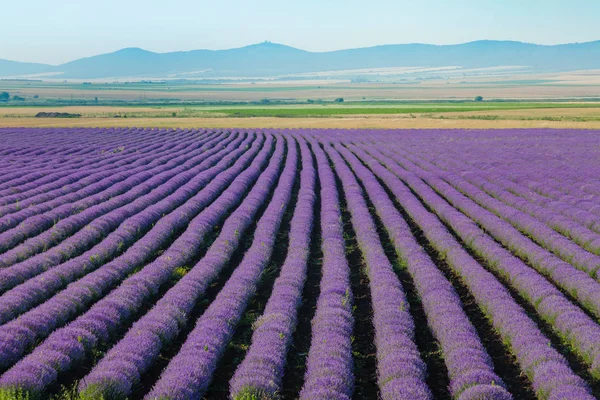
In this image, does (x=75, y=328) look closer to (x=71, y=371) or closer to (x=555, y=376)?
(x=71, y=371)

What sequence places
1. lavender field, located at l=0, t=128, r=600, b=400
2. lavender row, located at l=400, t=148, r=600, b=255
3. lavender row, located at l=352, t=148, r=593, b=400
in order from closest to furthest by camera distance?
lavender row, located at l=352, t=148, r=593, b=400
lavender field, located at l=0, t=128, r=600, b=400
lavender row, located at l=400, t=148, r=600, b=255

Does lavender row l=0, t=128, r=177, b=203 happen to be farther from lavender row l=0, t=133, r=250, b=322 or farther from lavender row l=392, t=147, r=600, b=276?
lavender row l=392, t=147, r=600, b=276

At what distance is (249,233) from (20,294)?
23.1ft

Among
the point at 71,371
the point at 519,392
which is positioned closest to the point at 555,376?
the point at 519,392

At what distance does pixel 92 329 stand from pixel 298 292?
11.1 ft

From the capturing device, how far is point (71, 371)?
7707 millimetres

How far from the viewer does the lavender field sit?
23.7 feet

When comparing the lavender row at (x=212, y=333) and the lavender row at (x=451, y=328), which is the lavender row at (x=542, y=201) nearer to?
the lavender row at (x=451, y=328)

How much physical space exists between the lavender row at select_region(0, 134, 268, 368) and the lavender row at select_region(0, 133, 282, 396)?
1.18 feet

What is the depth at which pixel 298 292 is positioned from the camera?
10.2 meters

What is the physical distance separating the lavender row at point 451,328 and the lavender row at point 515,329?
1.13ft

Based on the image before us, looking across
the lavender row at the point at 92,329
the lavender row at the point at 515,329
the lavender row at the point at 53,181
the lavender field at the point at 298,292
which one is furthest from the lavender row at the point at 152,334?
the lavender row at the point at 53,181

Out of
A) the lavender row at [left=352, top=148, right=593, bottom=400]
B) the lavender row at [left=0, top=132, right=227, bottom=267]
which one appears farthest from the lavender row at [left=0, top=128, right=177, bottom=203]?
the lavender row at [left=352, top=148, right=593, bottom=400]

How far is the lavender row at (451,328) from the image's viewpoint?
6.93 meters
